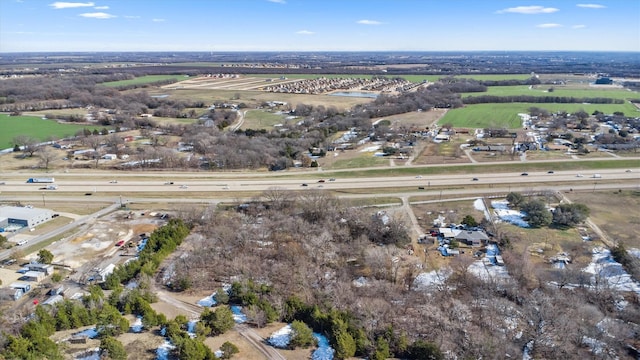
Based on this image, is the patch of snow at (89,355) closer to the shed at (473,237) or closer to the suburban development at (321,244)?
the suburban development at (321,244)

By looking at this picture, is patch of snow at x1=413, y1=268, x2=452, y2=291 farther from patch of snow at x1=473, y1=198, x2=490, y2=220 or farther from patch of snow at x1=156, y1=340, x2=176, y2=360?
patch of snow at x1=156, y1=340, x2=176, y2=360

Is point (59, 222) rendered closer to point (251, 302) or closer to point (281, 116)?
point (251, 302)

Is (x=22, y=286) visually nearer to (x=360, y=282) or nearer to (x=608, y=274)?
(x=360, y=282)

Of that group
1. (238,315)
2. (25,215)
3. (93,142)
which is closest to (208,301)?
(238,315)

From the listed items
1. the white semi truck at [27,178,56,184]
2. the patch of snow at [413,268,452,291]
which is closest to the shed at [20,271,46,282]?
the white semi truck at [27,178,56,184]

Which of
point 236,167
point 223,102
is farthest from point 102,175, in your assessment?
point 223,102

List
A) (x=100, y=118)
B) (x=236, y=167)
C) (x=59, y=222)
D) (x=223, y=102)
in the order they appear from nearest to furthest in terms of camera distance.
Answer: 1. (x=59, y=222)
2. (x=236, y=167)
3. (x=100, y=118)
4. (x=223, y=102)
